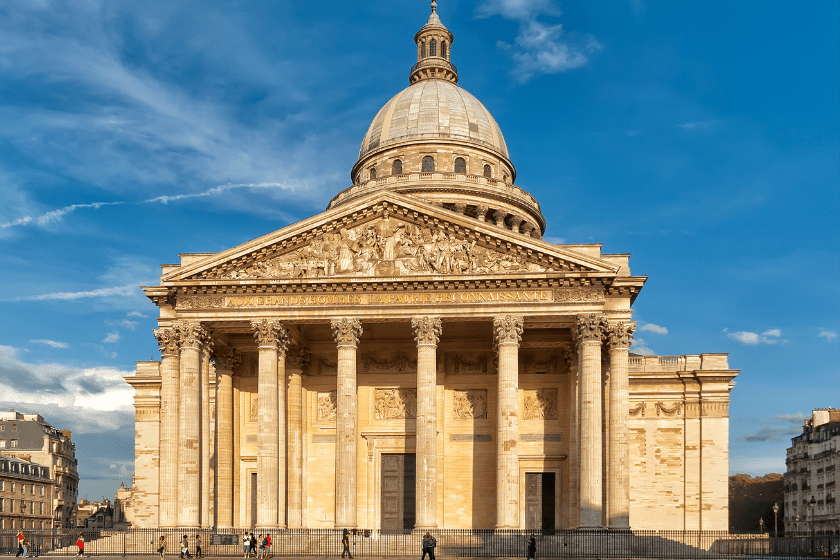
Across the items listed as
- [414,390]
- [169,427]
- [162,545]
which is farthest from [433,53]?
[162,545]

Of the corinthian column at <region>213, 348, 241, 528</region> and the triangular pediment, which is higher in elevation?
the triangular pediment

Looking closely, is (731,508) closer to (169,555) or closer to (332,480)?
(332,480)

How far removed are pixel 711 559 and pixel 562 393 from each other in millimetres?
12405

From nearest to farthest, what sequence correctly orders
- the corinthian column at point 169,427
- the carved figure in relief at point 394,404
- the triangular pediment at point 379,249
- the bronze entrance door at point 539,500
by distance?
the corinthian column at point 169,427 < the triangular pediment at point 379,249 < the bronze entrance door at point 539,500 < the carved figure in relief at point 394,404

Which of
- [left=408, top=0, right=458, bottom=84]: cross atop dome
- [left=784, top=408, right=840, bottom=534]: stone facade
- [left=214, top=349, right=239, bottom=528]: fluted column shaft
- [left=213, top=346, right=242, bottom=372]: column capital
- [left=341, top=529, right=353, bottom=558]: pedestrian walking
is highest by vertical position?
[left=408, top=0, right=458, bottom=84]: cross atop dome

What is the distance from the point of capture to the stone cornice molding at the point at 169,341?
4256 centimetres

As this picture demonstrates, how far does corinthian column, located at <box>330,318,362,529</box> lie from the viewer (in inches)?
1610

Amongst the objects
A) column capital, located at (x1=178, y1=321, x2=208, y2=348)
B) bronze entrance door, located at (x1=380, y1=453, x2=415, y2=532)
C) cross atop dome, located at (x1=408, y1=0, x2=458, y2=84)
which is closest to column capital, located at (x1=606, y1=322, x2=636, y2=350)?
bronze entrance door, located at (x1=380, y1=453, x2=415, y2=532)

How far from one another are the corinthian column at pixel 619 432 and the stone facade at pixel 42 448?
Result: 218 ft

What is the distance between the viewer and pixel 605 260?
42.3m

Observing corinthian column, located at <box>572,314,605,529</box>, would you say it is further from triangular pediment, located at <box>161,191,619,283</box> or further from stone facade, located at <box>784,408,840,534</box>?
stone facade, located at <box>784,408,840,534</box>

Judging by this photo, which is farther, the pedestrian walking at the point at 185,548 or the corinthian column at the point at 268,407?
the corinthian column at the point at 268,407

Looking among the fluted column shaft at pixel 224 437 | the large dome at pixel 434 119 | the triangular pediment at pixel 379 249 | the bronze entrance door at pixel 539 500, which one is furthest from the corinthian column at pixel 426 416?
the large dome at pixel 434 119

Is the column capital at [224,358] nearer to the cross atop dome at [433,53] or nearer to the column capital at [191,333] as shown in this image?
the column capital at [191,333]
